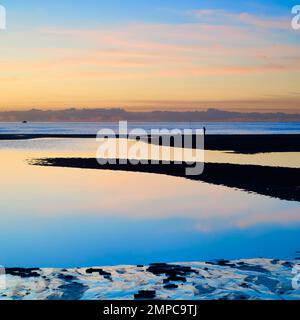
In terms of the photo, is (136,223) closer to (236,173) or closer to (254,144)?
(236,173)

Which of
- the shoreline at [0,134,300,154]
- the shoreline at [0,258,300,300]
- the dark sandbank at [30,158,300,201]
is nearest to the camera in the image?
the shoreline at [0,258,300,300]

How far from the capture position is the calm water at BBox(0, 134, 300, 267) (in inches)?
514

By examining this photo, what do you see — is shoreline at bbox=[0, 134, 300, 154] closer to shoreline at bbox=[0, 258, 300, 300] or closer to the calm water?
the calm water

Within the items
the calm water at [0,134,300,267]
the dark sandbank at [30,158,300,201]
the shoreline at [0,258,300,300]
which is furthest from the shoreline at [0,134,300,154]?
the shoreline at [0,258,300,300]

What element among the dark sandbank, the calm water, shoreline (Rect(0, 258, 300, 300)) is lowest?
shoreline (Rect(0, 258, 300, 300))

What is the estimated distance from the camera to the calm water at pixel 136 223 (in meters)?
13.0

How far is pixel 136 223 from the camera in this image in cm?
1673

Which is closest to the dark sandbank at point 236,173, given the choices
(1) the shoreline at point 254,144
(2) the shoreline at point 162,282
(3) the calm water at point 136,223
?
Result: (3) the calm water at point 136,223

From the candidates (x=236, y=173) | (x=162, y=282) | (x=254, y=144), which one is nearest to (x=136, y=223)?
(x=162, y=282)

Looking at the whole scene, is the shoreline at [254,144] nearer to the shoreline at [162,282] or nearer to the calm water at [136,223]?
the calm water at [136,223]

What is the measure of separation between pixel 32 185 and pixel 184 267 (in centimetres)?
1495

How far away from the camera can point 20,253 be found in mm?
13070
